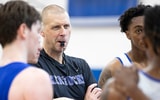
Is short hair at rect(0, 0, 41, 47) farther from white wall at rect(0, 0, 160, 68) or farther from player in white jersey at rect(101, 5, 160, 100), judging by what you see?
white wall at rect(0, 0, 160, 68)

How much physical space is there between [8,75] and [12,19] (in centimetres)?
25

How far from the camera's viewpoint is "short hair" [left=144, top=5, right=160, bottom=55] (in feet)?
4.84

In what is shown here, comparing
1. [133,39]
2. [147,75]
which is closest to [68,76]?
[133,39]

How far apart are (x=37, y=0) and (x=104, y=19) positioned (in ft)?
2.90

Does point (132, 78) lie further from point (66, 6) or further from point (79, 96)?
point (66, 6)

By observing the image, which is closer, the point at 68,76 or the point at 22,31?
the point at 22,31

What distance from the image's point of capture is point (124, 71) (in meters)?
1.47

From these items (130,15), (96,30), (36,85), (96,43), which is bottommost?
(96,43)

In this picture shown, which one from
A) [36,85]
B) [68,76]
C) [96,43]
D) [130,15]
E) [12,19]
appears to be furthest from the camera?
[96,43]

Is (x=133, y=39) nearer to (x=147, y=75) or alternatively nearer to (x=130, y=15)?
(x=130, y=15)

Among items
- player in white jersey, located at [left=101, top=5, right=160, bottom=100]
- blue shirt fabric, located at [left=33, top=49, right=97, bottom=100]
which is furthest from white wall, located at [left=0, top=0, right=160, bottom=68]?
player in white jersey, located at [left=101, top=5, right=160, bottom=100]

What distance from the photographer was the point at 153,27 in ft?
4.86

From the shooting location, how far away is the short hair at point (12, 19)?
1830 millimetres

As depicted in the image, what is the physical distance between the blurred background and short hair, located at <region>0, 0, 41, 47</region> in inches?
133
